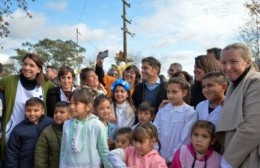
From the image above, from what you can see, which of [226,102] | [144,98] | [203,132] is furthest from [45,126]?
[226,102]

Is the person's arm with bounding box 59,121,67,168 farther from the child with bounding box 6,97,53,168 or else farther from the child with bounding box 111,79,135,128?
the child with bounding box 111,79,135,128

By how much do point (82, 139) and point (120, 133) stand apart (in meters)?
0.54

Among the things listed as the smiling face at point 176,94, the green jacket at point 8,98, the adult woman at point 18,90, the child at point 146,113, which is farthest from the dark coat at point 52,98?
the smiling face at point 176,94

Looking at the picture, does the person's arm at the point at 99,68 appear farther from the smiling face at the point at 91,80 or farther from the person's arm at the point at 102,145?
the person's arm at the point at 102,145

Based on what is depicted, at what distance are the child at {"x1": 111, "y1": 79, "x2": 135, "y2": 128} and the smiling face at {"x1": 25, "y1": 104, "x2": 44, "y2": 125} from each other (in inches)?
41.3

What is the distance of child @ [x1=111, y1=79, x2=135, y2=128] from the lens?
489 cm

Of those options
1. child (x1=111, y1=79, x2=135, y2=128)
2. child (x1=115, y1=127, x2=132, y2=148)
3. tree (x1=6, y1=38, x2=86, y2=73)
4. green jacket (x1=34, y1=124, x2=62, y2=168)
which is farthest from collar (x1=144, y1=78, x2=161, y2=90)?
tree (x1=6, y1=38, x2=86, y2=73)

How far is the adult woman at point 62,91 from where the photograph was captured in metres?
4.93

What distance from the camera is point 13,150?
438cm

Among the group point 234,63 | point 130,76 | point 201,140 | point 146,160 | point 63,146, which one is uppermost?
point 130,76

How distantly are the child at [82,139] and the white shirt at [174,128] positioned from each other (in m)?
0.72

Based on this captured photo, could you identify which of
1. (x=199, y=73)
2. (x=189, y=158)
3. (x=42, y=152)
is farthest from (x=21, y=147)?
(x=199, y=73)

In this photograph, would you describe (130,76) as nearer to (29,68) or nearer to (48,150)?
(29,68)

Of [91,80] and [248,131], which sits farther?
[91,80]
